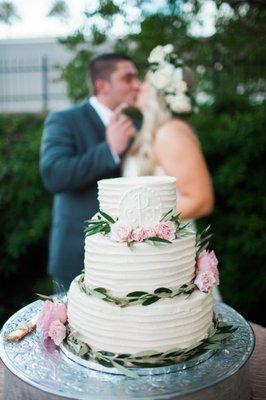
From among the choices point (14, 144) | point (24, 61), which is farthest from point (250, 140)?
point (24, 61)

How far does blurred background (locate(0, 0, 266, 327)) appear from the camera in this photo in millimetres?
3094

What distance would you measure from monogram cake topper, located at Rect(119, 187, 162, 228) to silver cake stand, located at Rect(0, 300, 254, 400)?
411 mm

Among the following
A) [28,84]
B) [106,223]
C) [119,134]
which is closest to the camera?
[106,223]

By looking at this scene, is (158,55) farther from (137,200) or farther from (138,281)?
(138,281)

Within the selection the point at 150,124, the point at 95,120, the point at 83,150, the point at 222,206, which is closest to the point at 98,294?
the point at 150,124

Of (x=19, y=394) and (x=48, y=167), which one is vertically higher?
(x=48, y=167)

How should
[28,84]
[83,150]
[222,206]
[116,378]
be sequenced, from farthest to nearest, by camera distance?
[28,84]
[222,206]
[83,150]
[116,378]

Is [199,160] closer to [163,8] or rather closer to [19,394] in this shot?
[163,8]

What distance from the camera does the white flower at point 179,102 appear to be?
2.32 m

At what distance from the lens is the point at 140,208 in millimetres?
1317

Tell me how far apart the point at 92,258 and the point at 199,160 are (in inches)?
44.2

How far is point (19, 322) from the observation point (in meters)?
1.65

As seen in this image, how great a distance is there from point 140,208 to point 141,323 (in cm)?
32

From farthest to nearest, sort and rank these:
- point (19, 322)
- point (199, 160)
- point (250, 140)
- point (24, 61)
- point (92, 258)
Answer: point (24, 61) → point (250, 140) → point (199, 160) → point (19, 322) → point (92, 258)
